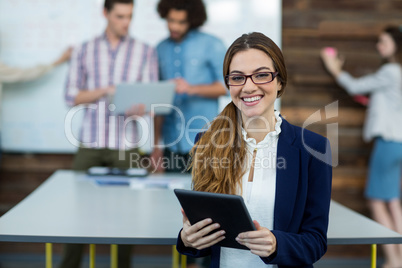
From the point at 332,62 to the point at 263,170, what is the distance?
8.31 ft

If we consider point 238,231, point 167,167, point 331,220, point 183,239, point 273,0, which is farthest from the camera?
point 273,0

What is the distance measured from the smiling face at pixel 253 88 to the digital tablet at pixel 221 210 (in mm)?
325

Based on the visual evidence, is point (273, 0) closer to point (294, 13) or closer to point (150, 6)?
point (294, 13)

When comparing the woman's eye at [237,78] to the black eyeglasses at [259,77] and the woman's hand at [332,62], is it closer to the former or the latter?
the black eyeglasses at [259,77]

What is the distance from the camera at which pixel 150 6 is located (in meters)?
3.64

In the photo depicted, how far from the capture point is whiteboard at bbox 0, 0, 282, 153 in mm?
3645

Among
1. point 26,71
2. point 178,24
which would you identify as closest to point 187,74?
point 178,24

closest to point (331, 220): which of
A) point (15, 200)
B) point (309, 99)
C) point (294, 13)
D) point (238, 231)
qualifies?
point (238, 231)

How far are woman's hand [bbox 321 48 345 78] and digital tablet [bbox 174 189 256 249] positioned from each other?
8.89 ft

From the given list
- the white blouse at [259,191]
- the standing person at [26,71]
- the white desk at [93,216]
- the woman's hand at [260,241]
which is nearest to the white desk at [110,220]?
the white desk at [93,216]

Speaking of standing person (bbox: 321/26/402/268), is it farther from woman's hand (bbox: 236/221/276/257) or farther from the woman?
woman's hand (bbox: 236/221/276/257)

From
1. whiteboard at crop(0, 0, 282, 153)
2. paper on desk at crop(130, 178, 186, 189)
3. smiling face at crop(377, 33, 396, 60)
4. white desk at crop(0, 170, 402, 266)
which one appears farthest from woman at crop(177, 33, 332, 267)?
smiling face at crop(377, 33, 396, 60)

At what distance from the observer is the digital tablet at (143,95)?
283 cm

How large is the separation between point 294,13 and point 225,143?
257cm
